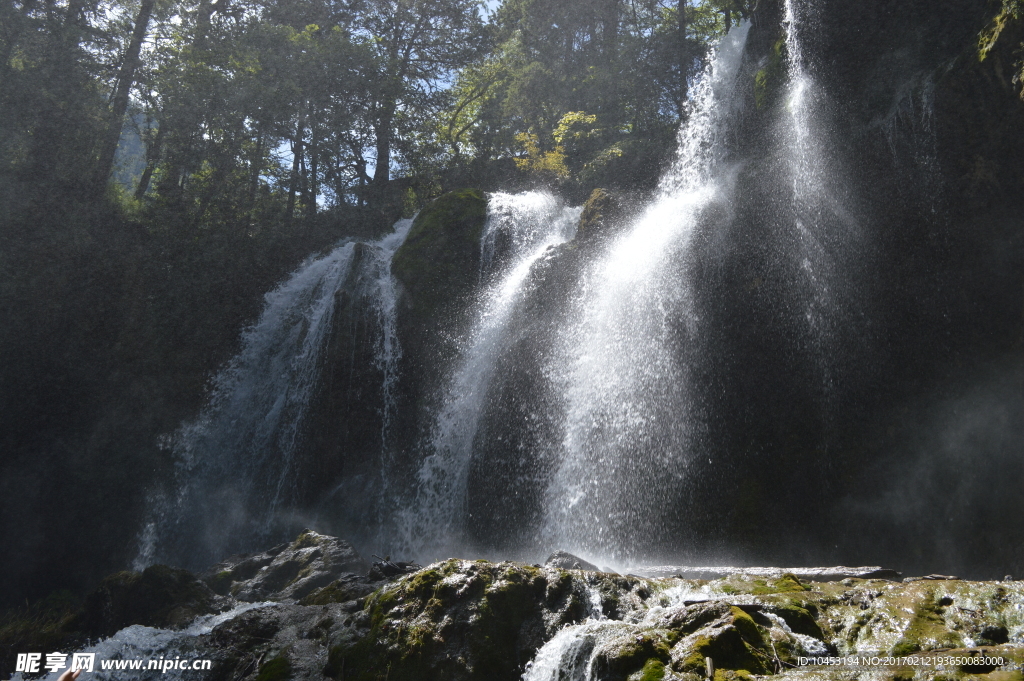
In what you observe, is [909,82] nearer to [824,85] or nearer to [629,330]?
[824,85]

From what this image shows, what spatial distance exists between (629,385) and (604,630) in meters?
7.85

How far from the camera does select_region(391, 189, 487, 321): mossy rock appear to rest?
57.6 feet

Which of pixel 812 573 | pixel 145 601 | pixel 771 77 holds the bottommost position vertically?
pixel 145 601

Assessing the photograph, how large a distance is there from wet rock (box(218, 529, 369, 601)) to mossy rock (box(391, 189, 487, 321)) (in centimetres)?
714

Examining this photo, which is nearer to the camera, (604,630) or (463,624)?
(604,630)

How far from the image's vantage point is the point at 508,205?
19359mm

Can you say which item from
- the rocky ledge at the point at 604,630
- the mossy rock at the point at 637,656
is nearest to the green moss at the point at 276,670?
the rocky ledge at the point at 604,630

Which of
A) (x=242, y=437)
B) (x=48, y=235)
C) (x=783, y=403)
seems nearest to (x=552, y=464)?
(x=783, y=403)

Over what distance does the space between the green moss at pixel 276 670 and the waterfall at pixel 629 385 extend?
6.24 m

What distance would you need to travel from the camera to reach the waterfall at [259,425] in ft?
53.7

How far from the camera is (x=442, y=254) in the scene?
60.4 ft

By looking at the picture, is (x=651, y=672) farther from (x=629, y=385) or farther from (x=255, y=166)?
(x=255, y=166)

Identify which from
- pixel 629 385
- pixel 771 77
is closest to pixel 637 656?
pixel 629 385

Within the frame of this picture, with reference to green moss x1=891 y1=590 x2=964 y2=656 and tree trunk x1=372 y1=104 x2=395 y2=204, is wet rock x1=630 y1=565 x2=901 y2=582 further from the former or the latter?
tree trunk x1=372 y1=104 x2=395 y2=204
